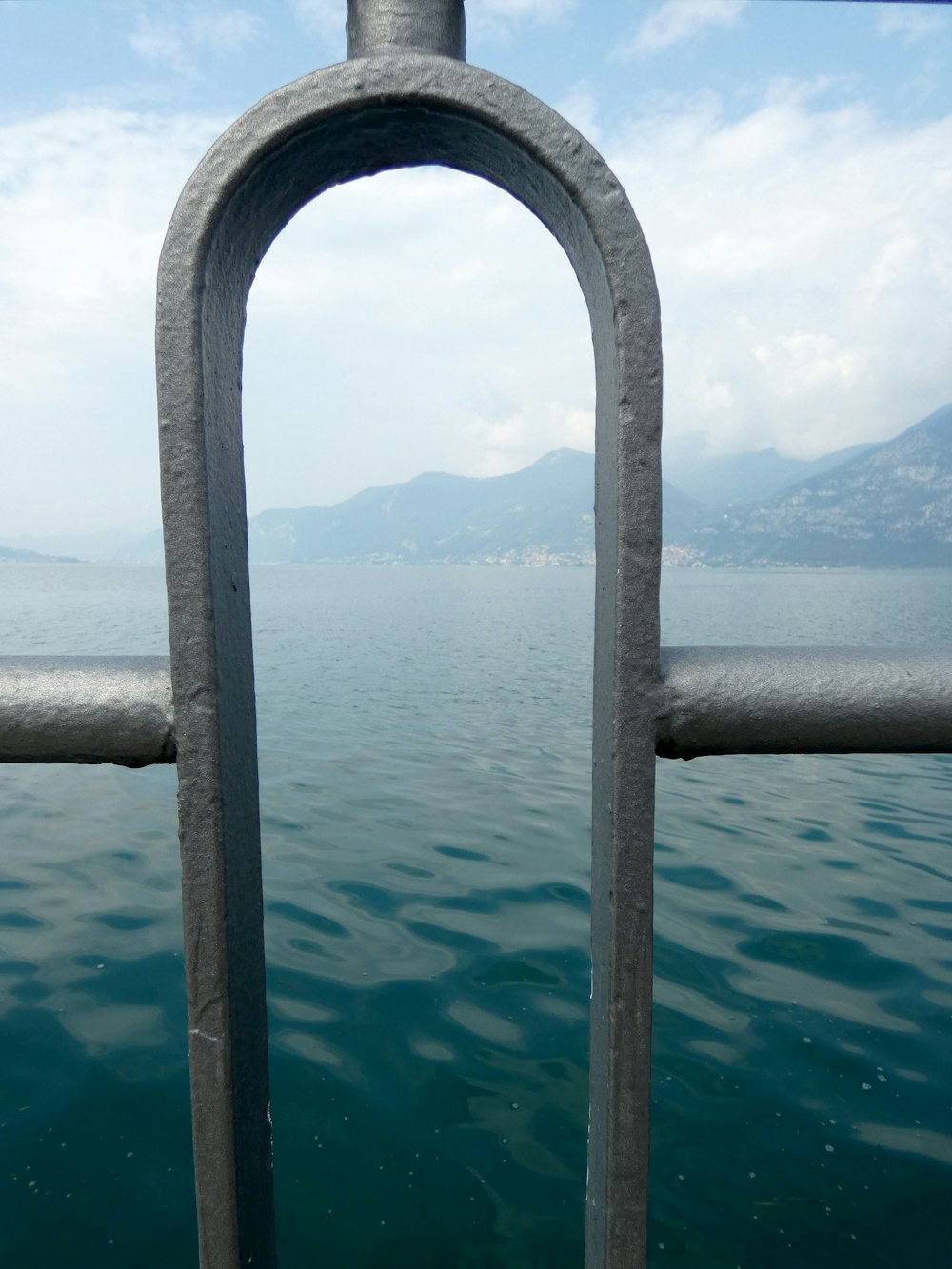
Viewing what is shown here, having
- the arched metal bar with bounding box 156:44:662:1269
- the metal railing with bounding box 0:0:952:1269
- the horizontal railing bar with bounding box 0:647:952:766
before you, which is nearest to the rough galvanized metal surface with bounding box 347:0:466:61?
the metal railing with bounding box 0:0:952:1269

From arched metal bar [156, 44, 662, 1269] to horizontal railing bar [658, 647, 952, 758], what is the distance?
0.20 ft

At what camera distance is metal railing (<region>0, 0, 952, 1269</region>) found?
1247 mm

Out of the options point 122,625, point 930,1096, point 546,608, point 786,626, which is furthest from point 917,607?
point 930,1096

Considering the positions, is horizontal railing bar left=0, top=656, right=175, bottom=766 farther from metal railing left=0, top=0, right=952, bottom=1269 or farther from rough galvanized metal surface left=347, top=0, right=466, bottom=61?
rough galvanized metal surface left=347, top=0, right=466, bottom=61

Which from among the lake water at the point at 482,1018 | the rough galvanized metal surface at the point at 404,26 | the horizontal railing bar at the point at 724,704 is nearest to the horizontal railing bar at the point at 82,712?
the horizontal railing bar at the point at 724,704

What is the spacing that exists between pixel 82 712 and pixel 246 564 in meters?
0.34

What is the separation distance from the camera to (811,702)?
4.02 feet

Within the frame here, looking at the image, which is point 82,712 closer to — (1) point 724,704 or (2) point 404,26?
(1) point 724,704

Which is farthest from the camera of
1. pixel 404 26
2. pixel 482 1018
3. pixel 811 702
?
pixel 482 1018

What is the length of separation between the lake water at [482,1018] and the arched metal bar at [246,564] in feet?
7.77

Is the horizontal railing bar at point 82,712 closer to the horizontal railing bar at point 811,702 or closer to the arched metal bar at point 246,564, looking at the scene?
the arched metal bar at point 246,564

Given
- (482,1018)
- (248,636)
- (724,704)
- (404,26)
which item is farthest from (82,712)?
(482,1018)

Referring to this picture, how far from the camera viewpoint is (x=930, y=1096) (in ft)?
15.0

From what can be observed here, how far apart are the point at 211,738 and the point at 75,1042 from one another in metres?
4.67
